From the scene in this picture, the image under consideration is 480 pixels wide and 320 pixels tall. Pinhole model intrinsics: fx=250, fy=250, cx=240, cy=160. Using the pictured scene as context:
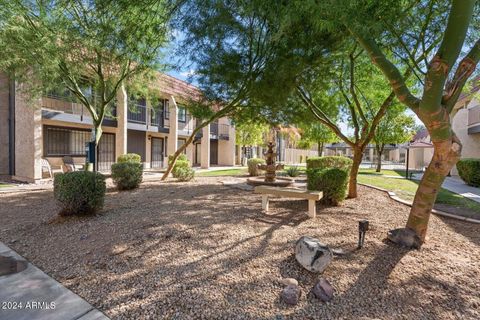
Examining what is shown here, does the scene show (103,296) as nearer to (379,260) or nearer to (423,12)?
(379,260)

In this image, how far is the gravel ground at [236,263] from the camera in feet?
8.46

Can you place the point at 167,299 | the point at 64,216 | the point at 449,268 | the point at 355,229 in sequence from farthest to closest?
the point at 64,216 → the point at 355,229 → the point at 449,268 → the point at 167,299

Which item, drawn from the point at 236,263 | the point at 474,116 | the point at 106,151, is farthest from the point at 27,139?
the point at 474,116

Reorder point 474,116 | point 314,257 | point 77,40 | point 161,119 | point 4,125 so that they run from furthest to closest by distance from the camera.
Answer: point 161,119
point 474,116
point 4,125
point 77,40
point 314,257

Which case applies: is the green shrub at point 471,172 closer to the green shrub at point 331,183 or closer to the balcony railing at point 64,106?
the green shrub at point 331,183

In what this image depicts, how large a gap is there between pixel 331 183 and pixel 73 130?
14.2m

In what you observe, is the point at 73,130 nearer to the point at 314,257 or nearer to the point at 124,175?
the point at 124,175

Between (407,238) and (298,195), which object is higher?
(298,195)

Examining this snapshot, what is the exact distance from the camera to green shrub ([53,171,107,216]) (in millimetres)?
5078

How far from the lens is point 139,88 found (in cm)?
1098

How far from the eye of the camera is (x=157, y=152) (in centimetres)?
1945

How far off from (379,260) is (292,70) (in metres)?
4.90

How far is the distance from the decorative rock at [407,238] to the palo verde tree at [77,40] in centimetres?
593

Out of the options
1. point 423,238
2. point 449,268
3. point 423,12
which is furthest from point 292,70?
point 449,268
